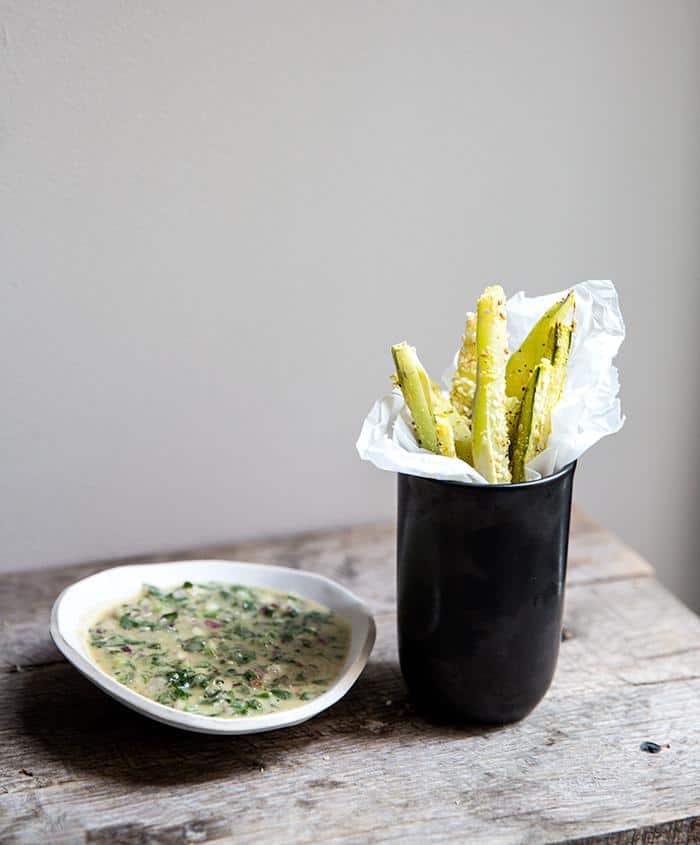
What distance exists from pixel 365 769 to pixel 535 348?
13.9 inches

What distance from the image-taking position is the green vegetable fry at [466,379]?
0.85 metres

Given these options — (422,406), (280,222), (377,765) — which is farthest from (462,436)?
(280,222)

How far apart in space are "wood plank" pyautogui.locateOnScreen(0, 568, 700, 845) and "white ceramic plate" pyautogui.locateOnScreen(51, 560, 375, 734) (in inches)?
1.8

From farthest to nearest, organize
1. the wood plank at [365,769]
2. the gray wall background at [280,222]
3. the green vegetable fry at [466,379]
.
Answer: the gray wall background at [280,222] → the green vegetable fry at [466,379] → the wood plank at [365,769]

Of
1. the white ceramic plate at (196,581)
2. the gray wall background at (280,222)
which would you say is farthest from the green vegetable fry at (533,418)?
the gray wall background at (280,222)

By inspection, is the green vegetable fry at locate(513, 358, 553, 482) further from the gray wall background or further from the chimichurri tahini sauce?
the gray wall background

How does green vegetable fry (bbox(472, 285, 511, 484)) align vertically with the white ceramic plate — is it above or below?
above

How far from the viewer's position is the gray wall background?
107 cm

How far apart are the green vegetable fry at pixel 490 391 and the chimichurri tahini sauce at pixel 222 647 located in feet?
0.72

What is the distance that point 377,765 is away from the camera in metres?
0.80

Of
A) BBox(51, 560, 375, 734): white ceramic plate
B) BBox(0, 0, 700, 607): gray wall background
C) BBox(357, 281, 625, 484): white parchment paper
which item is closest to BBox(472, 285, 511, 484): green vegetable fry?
BBox(357, 281, 625, 484): white parchment paper

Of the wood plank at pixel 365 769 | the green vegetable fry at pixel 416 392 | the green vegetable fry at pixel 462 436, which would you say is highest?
the green vegetable fry at pixel 416 392

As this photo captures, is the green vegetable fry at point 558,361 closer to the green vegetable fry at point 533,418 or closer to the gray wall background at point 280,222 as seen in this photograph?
the green vegetable fry at point 533,418

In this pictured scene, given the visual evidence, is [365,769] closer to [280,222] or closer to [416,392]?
[416,392]
